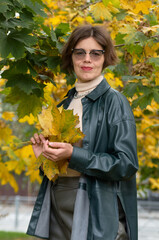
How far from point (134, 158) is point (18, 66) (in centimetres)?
94

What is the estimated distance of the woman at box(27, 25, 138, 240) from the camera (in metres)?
1.85

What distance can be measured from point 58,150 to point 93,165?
0.18 metres

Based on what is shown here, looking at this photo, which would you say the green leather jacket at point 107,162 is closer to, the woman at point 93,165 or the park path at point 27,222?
the woman at point 93,165

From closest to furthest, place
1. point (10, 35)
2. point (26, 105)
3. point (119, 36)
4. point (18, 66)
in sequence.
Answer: point (10, 35)
point (18, 66)
point (26, 105)
point (119, 36)

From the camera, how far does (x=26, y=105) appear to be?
8.38 ft

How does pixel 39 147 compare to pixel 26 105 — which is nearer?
pixel 39 147

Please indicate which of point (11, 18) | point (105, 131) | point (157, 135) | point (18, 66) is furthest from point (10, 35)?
point (157, 135)

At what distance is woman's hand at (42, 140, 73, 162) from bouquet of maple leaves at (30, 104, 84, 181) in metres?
0.07

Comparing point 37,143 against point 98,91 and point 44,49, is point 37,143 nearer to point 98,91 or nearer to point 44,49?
point 98,91

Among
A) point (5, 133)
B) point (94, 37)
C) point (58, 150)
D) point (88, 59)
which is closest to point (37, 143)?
point (58, 150)

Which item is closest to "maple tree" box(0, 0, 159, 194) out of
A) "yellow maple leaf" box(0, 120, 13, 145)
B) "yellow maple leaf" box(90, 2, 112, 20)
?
"yellow maple leaf" box(90, 2, 112, 20)

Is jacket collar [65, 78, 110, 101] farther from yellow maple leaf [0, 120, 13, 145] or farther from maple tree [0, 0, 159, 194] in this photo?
yellow maple leaf [0, 120, 13, 145]

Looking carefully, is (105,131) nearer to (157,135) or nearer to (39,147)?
(39,147)

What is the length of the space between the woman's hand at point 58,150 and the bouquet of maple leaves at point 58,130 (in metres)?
0.07
